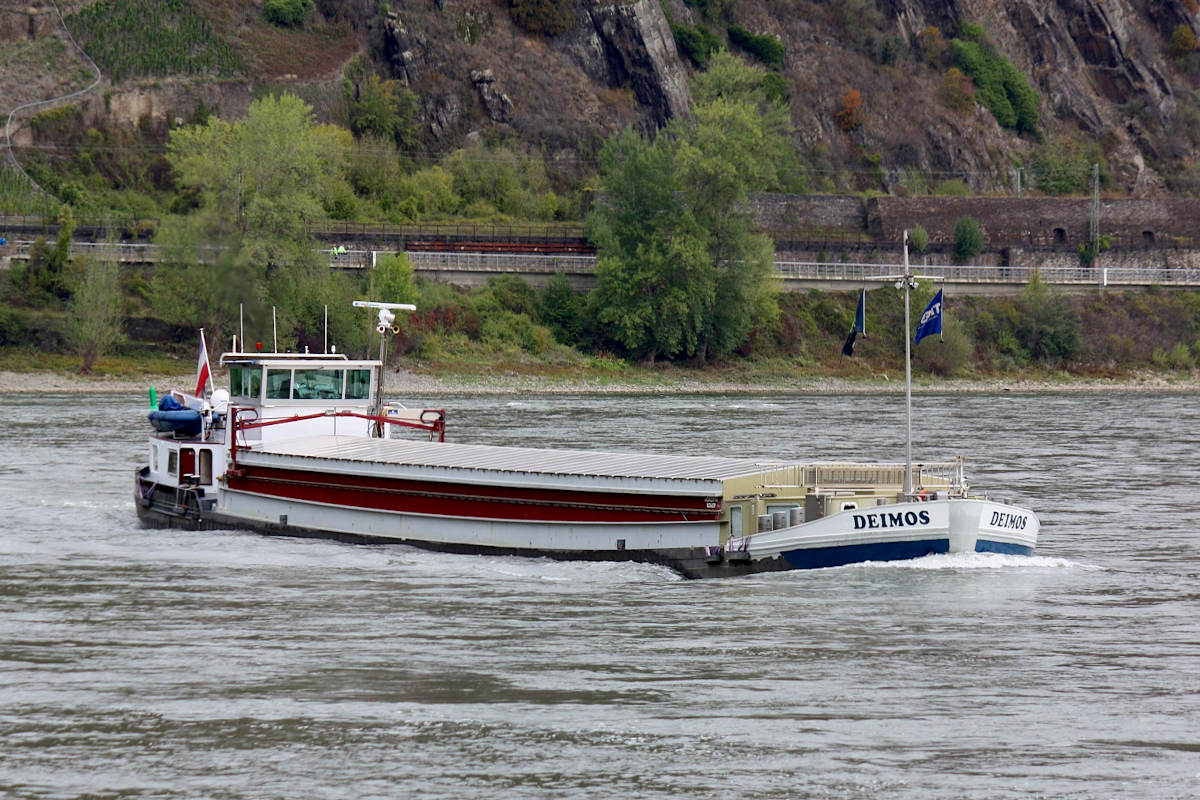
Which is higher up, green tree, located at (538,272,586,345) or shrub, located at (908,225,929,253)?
shrub, located at (908,225,929,253)

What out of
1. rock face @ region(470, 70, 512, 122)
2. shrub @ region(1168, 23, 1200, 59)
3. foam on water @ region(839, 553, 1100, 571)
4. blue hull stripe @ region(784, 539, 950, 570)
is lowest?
foam on water @ region(839, 553, 1100, 571)

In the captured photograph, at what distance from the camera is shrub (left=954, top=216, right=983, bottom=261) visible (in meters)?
120

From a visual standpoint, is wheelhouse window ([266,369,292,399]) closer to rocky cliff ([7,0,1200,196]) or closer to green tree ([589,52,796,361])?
green tree ([589,52,796,361])

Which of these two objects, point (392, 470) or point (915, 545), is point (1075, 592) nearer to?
point (915, 545)

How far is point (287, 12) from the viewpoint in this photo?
443ft

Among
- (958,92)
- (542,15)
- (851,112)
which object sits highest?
(542,15)

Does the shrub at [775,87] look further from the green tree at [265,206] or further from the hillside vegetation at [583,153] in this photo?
the green tree at [265,206]

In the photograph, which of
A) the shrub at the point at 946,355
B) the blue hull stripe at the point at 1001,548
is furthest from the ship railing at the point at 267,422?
the shrub at the point at 946,355

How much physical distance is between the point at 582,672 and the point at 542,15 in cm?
12613

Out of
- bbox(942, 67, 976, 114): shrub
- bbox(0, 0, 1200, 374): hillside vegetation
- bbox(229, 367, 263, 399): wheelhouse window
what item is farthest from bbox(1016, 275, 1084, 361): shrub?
bbox(229, 367, 263, 399): wheelhouse window

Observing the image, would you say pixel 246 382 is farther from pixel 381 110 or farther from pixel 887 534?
pixel 381 110

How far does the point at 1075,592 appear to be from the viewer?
24.4 m

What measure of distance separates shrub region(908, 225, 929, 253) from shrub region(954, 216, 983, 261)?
3.07 m

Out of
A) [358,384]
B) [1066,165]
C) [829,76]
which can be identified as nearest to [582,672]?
[358,384]
